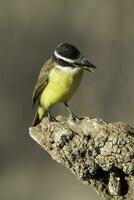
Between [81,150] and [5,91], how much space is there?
8.15 m

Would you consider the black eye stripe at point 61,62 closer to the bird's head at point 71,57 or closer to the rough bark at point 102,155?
the bird's head at point 71,57

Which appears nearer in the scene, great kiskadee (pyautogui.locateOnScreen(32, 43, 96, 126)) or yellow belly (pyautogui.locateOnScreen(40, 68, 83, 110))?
great kiskadee (pyautogui.locateOnScreen(32, 43, 96, 126))

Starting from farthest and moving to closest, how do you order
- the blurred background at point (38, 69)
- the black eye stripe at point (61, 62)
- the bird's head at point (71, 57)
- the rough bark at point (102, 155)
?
the blurred background at point (38, 69) → the black eye stripe at point (61, 62) → the bird's head at point (71, 57) → the rough bark at point (102, 155)

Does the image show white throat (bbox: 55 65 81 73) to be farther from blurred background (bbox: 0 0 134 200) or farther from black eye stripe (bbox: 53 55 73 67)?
blurred background (bbox: 0 0 134 200)

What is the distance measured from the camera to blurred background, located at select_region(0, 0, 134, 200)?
12.4 m

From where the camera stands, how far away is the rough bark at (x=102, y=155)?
5.12 meters

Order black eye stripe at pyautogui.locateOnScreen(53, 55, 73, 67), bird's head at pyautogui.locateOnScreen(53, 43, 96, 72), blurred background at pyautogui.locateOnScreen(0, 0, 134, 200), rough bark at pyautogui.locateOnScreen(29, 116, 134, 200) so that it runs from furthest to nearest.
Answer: blurred background at pyautogui.locateOnScreen(0, 0, 134, 200), black eye stripe at pyautogui.locateOnScreen(53, 55, 73, 67), bird's head at pyautogui.locateOnScreen(53, 43, 96, 72), rough bark at pyautogui.locateOnScreen(29, 116, 134, 200)

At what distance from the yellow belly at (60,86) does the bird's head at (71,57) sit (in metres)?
0.11

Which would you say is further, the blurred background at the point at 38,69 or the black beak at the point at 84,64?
the blurred background at the point at 38,69

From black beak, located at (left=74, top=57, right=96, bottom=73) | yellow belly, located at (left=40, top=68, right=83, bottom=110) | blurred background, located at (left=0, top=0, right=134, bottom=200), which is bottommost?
blurred background, located at (left=0, top=0, right=134, bottom=200)

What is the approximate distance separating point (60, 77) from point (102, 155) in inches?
103

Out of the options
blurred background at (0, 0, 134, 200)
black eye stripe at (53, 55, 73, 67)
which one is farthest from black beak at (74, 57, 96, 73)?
blurred background at (0, 0, 134, 200)

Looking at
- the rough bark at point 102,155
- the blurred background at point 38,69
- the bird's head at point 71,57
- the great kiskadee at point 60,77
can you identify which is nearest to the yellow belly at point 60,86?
the great kiskadee at point 60,77

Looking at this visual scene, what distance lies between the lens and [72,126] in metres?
5.41
